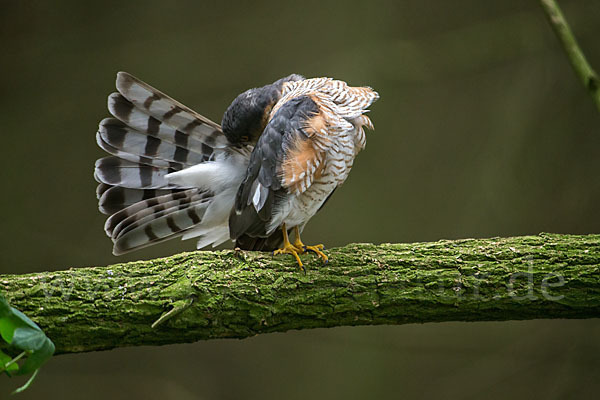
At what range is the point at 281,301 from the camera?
1868 millimetres

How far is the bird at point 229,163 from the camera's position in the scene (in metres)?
2.06

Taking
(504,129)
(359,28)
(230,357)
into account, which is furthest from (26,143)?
(504,129)

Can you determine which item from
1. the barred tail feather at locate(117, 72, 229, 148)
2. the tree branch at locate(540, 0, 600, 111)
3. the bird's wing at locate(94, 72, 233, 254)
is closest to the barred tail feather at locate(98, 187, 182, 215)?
the bird's wing at locate(94, 72, 233, 254)

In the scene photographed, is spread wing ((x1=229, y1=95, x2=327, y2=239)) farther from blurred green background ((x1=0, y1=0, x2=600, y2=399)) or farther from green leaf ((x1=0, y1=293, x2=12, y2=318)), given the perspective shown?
blurred green background ((x1=0, y1=0, x2=600, y2=399))

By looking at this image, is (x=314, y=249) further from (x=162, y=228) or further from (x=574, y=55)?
(x=574, y=55)

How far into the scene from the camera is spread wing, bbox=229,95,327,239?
2006 mm

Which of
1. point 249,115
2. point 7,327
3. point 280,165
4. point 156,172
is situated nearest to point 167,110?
point 156,172

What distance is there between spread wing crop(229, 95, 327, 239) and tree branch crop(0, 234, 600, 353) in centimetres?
20

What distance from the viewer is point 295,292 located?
189 cm

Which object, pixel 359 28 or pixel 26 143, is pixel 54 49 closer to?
pixel 26 143

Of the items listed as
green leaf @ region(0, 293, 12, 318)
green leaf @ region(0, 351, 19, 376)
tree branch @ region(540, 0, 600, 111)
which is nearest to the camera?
green leaf @ region(0, 293, 12, 318)

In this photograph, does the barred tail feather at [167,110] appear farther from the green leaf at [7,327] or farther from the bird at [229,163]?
the green leaf at [7,327]

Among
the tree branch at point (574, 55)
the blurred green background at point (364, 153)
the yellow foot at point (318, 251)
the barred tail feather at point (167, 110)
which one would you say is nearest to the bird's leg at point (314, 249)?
the yellow foot at point (318, 251)

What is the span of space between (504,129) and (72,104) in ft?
9.37
